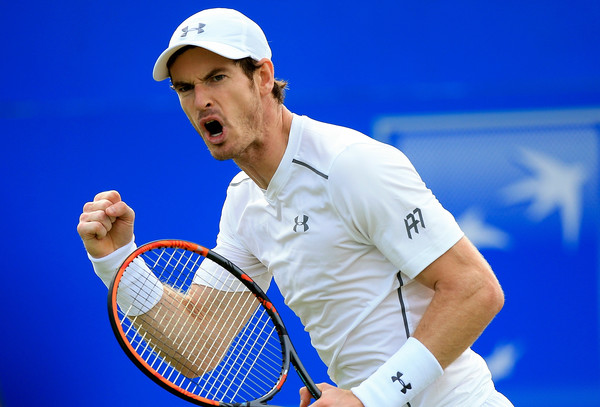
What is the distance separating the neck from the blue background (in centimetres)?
134

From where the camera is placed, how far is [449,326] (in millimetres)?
1677

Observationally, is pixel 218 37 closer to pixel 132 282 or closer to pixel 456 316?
pixel 132 282

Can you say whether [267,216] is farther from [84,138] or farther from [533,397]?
[533,397]

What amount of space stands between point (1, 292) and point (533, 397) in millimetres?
2086

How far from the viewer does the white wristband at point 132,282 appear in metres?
2.01

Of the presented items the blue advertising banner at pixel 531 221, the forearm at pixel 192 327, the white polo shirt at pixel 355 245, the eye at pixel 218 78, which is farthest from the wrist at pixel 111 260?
the blue advertising banner at pixel 531 221

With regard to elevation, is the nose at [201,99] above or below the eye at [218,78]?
below

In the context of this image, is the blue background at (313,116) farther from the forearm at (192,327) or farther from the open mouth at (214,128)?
the open mouth at (214,128)

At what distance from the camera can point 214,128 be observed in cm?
190

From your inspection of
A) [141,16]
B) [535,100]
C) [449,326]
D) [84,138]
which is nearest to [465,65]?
[535,100]

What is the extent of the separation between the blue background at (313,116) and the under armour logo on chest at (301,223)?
1.43m

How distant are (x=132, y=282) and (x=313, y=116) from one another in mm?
1421

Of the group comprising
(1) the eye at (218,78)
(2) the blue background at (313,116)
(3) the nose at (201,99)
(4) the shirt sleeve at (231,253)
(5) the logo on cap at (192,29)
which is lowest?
(4) the shirt sleeve at (231,253)

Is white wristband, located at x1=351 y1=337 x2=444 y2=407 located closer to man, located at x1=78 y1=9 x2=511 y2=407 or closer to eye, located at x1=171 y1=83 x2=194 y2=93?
man, located at x1=78 y1=9 x2=511 y2=407
